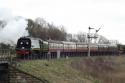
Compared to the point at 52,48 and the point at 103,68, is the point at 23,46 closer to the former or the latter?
the point at 52,48

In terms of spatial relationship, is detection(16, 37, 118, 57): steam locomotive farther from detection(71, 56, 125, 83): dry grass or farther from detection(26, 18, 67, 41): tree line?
detection(26, 18, 67, 41): tree line

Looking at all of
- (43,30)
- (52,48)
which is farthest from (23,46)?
(43,30)

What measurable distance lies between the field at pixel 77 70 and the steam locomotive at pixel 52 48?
171 inches

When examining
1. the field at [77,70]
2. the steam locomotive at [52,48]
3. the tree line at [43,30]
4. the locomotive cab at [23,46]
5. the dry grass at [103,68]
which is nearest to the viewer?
the field at [77,70]

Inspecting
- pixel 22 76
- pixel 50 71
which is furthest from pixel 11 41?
pixel 22 76

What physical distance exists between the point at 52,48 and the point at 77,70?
551 inches

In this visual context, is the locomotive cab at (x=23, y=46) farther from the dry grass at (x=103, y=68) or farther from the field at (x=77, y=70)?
the dry grass at (x=103, y=68)

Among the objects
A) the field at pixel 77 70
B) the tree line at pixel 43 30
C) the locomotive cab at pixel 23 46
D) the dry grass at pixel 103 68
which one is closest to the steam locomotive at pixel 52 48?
the locomotive cab at pixel 23 46

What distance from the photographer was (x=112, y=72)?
227ft

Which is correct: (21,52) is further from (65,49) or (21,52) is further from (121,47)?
(121,47)

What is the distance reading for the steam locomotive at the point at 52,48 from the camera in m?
60.2

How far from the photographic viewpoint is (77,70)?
195 ft

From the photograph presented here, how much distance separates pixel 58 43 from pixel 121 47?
4591 cm

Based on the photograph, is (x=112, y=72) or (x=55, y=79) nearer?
(x=55, y=79)
